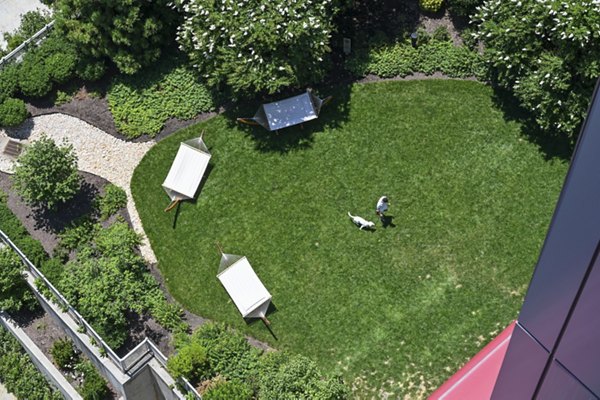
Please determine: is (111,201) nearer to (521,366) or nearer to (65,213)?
(65,213)

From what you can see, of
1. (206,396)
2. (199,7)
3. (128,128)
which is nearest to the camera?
(206,396)

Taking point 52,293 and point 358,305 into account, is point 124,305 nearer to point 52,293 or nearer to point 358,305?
point 52,293

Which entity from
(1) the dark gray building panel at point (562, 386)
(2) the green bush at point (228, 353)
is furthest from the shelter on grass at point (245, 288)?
(1) the dark gray building panel at point (562, 386)

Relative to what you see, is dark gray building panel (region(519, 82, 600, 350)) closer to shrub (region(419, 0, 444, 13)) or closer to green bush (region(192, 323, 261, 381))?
green bush (region(192, 323, 261, 381))

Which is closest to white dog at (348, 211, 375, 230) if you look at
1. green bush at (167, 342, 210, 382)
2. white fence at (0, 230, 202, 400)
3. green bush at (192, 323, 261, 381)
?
green bush at (192, 323, 261, 381)

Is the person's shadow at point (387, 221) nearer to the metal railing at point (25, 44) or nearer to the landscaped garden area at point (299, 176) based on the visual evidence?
the landscaped garden area at point (299, 176)

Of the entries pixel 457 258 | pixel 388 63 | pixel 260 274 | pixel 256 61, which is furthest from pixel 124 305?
pixel 388 63
